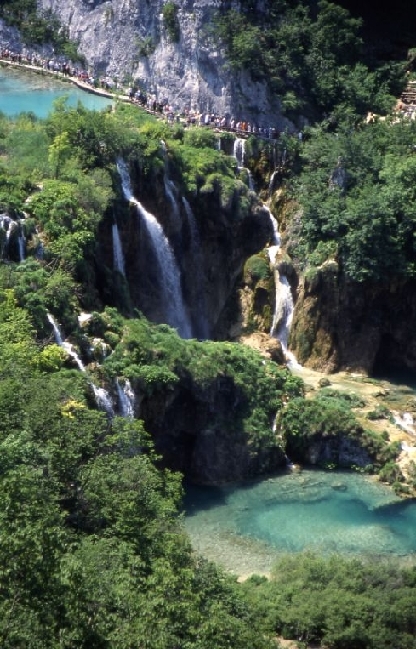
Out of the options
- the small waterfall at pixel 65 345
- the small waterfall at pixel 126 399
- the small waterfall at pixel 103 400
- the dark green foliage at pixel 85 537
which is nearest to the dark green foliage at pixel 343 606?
the dark green foliage at pixel 85 537

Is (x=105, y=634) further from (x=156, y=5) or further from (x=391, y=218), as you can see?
(x=156, y=5)

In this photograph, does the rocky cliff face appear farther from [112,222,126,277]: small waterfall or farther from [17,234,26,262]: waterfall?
[17,234,26,262]: waterfall

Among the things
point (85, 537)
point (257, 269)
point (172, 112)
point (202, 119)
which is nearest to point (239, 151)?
point (202, 119)

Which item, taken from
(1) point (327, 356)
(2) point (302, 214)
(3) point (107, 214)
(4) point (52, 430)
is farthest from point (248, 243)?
(4) point (52, 430)

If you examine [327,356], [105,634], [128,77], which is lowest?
[327,356]

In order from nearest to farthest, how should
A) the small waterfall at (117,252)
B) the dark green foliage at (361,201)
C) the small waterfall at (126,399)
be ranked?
the small waterfall at (126,399)
the small waterfall at (117,252)
the dark green foliage at (361,201)

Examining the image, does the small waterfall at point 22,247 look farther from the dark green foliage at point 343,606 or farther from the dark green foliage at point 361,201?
the dark green foliage at point 361,201

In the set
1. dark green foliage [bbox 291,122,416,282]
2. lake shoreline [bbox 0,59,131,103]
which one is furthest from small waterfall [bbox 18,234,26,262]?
lake shoreline [bbox 0,59,131,103]
